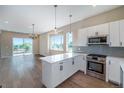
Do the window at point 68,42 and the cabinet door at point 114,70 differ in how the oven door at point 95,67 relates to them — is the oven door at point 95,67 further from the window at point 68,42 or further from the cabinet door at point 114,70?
the window at point 68,42

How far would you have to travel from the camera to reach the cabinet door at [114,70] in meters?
3.04

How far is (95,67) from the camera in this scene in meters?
3.74

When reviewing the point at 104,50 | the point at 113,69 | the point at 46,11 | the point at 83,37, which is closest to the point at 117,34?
the point at 104,50

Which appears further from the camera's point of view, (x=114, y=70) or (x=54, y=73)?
(x=114, y=70)

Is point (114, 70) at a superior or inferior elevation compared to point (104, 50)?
inferior

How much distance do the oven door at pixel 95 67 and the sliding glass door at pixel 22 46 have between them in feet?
29.6

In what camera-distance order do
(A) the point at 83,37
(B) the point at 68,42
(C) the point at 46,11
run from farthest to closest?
1. (B) the point at 68,42
2. (A) the point at 83,37
3. (C) the point at 46,11

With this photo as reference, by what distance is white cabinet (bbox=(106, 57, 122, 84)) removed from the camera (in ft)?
9.97

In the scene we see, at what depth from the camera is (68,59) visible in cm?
334

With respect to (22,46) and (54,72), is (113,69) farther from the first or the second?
(22,46)

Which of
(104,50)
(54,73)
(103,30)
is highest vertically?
(103,30)

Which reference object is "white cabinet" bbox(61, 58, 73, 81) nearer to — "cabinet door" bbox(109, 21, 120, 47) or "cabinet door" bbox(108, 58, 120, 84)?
"cabinet door" bbox(108, 58, 120, 84)

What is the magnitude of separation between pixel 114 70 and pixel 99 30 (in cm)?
165

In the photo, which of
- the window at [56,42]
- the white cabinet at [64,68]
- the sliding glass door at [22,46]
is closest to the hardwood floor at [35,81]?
the white cabinet at [64,68]
